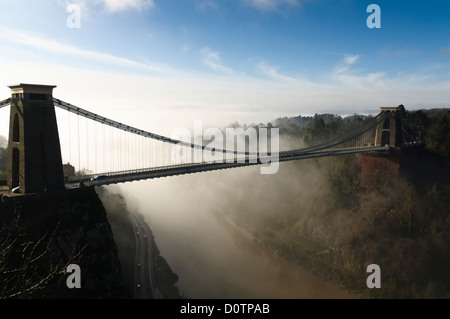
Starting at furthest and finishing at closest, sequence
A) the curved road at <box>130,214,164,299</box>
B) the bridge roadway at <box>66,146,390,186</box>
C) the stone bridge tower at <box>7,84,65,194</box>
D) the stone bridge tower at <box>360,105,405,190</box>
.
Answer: the stone bridge tower at <box>360,105,405,190</box>, the curved road at <box>130,214,164,299</box>, the bridge roadway at <box>66,146,390,186</box>, the stone bridge tower at <box>7,84,65,194</box>

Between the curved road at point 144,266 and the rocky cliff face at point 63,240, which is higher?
the rocky cliff face at point 63,240

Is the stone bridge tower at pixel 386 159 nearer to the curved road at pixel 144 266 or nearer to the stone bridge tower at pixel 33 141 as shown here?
the curved road at pixel 144 266

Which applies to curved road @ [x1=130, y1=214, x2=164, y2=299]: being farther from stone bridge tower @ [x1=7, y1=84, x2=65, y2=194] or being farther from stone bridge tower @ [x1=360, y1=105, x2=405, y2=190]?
stone bridge tower @ [x1=360, y1=105, x2=405, y2=190]

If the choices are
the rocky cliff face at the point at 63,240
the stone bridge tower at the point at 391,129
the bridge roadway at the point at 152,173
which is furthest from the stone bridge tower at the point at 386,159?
the rocky cliff face at the point at 63,240

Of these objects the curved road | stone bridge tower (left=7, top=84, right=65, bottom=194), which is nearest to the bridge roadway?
stone bridge tower (left=7, top=84, right=65, bottom=194)
